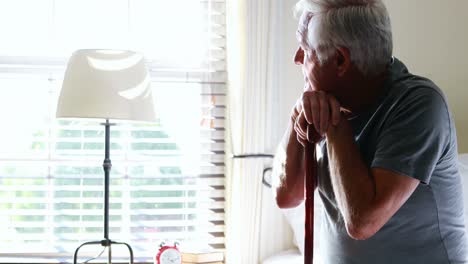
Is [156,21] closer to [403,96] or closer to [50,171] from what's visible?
[50,171]

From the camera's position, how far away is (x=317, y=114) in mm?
1178

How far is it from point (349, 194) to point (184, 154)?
64.4 inches

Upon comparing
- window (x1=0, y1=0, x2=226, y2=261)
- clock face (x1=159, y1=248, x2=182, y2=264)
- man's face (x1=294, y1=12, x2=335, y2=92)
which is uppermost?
man's face (x1=294, y1=12, x2=335, y2=92)

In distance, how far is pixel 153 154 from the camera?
2674 millimetres

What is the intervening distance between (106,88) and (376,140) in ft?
3.85

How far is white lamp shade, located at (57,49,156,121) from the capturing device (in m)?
2.09

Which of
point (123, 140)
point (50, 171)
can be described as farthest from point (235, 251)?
point (50, 171)

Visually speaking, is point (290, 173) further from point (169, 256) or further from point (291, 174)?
point (169, 256)

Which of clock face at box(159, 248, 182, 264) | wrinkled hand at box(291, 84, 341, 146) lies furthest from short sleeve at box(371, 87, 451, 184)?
clock face at box(159, 248, 182, 264)

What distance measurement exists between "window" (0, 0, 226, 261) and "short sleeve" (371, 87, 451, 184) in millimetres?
1588

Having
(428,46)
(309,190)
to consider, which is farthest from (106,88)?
(428,46)

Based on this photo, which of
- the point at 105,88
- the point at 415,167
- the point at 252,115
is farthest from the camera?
the point at 252,115

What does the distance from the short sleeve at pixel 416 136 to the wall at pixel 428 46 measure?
4.87ft

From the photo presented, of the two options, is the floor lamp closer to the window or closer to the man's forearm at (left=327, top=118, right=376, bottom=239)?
the window
